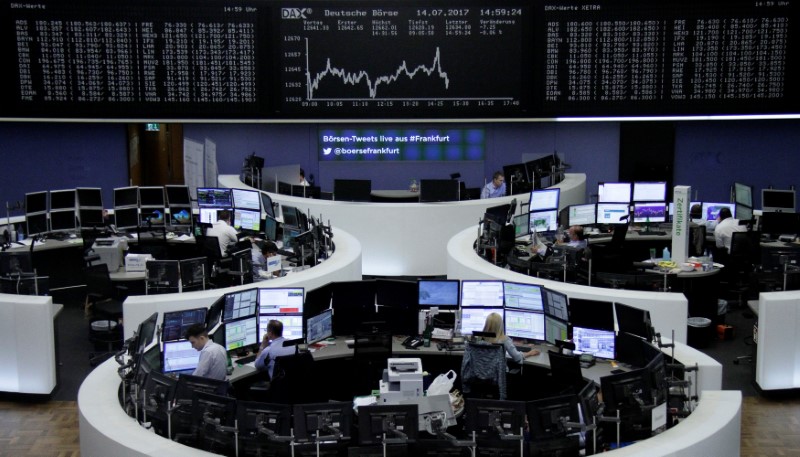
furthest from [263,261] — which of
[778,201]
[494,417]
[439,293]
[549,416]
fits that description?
[778,201]

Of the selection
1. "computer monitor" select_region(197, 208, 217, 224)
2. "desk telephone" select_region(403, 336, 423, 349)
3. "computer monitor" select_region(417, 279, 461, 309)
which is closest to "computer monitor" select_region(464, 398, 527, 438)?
"desk telephone" select_region(403, 336, 423, 349)

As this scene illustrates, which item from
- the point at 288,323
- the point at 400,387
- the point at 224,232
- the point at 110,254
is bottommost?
the point at 400,387

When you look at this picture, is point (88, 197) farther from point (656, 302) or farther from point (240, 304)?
point (656, 302)

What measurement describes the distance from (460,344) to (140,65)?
5.47 m

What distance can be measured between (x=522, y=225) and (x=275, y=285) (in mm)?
4210

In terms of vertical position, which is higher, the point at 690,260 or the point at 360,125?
the point at 360,125

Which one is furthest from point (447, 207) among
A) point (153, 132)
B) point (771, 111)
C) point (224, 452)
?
point (153, 132)

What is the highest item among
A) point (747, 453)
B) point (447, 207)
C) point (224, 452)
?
point (447, 207)

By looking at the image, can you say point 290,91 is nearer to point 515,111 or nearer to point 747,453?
point 515,111

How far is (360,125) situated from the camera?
17234 mm

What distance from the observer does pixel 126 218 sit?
43.7ft

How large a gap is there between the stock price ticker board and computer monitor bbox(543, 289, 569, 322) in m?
3.77

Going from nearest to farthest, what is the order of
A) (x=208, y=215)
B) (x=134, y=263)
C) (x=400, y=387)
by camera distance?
1. (x=400, y=387)
2. (x=134, y=263)
3. (x=208, y=215)

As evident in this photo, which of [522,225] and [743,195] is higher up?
[743,195]
